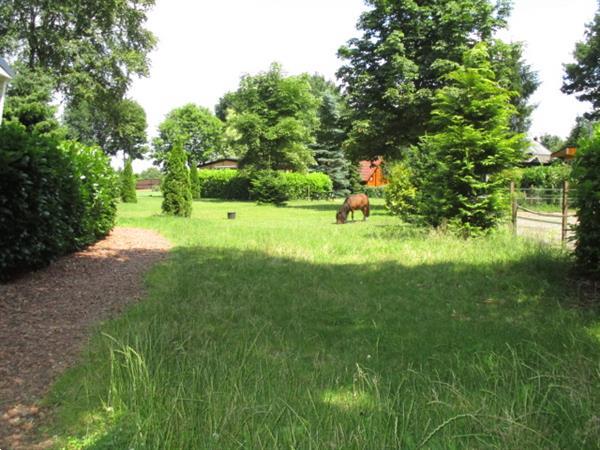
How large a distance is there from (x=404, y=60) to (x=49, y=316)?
21.8 meters

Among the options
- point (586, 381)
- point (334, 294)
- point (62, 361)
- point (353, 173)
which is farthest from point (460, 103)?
point (353, 173)

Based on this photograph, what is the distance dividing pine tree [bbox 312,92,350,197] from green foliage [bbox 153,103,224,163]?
94.0 feet

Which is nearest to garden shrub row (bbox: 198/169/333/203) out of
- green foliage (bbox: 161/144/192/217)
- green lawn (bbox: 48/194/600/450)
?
green foliage (bbox: 161/144/192/217)

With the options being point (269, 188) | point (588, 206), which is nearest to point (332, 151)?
point (269, 188)

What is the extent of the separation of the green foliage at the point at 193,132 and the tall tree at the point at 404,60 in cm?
5000

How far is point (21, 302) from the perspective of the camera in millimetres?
5336

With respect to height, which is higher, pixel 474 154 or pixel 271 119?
pixel 271 119

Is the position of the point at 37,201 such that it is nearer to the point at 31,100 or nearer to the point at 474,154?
the point at 474,154

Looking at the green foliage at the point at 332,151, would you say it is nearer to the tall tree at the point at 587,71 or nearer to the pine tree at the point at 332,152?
the pine tree at the point at 332,152

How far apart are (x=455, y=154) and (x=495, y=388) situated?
28.4 feet

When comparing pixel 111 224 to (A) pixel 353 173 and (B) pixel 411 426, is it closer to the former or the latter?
(B) pixel 411 426

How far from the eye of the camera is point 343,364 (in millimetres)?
3686

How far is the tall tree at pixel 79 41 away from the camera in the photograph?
97.8ft

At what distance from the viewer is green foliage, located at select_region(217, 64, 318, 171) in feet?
106
